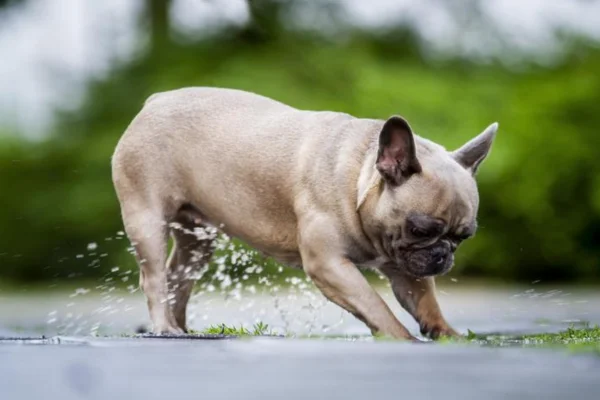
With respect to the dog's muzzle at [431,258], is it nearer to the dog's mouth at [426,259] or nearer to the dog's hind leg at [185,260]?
the dog's mouth at [426,259]

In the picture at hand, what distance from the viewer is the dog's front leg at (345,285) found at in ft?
14.5

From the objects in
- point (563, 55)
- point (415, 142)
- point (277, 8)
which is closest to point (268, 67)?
point (277, 8)

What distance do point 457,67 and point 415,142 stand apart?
6.72 m

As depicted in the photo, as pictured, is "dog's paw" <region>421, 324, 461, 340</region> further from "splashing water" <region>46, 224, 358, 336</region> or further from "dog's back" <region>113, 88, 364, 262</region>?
"splashing water" <region>46, 224, 358, 336</region>

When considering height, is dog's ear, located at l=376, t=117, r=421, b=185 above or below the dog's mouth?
above

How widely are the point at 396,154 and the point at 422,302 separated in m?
0.80

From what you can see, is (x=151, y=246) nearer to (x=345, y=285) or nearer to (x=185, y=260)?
(x=185, y=260)

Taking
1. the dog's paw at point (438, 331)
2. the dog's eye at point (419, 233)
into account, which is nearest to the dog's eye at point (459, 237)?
the dog's eye at point (419, 233)

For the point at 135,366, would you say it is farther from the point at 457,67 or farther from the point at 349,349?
the point at 457,67

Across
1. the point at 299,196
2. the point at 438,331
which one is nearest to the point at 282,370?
the point at 299,196

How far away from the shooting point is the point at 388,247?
449 centimetres

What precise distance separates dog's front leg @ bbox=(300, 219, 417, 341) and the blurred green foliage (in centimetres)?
476

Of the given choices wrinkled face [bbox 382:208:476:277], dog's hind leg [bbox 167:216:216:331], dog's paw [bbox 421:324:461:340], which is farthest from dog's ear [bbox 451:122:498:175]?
dog's hind leg [bbox 167:216:216:331]

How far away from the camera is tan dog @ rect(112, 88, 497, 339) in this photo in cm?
438
